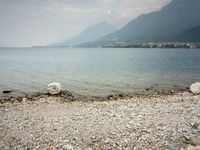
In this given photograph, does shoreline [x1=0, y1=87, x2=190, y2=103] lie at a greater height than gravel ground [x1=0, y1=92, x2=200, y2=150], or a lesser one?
lesser

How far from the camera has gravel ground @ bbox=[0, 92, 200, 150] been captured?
12.8 metres

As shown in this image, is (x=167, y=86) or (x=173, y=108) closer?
(x=173, y=108)

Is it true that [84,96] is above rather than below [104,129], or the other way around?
below

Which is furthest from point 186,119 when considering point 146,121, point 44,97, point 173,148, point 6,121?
point 44,97

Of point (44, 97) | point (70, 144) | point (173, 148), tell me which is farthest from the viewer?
point (44, 97)

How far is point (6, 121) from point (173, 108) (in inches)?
565

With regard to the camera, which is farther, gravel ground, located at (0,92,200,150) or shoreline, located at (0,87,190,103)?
shoreline, located at (0,87,190,103)

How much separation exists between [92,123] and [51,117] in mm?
4220

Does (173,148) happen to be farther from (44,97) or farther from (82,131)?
(44,97)

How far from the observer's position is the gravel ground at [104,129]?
12.8 m

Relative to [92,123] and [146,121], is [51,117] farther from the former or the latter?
[146,121]

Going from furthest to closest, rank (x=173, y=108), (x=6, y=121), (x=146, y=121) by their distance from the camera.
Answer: (x=173, y=108), (x=6, y=121), (x=146, y=121)

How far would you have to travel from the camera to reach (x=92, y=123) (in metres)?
16.2

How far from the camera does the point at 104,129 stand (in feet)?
48.8
